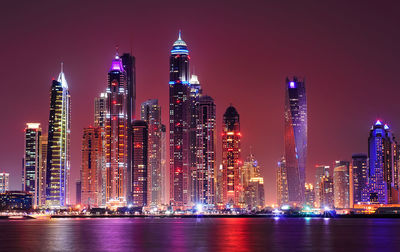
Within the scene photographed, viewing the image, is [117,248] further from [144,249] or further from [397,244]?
[397,244]

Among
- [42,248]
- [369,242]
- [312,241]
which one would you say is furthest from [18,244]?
[369,242]

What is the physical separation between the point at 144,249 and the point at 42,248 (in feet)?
57.8

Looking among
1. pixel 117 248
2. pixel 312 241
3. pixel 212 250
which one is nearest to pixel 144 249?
pixel 117 248

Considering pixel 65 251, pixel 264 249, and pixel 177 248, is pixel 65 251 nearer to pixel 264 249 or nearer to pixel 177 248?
pixel 177 248

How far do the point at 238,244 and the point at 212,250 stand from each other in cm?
1410

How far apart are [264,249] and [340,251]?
1227 cm

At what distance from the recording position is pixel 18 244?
4692 inches

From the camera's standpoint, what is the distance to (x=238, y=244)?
118 m

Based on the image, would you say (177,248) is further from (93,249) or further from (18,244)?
(18,244)

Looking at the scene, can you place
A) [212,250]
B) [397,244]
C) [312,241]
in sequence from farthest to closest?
[312,241] < [397,244] < [212,250]

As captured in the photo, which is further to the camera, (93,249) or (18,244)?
(18,244)

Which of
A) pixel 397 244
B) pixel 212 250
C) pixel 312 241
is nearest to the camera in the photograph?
pixel 212 250

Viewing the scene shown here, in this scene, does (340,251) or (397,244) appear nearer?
(340,251)

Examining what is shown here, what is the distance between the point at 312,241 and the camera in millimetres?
125875
